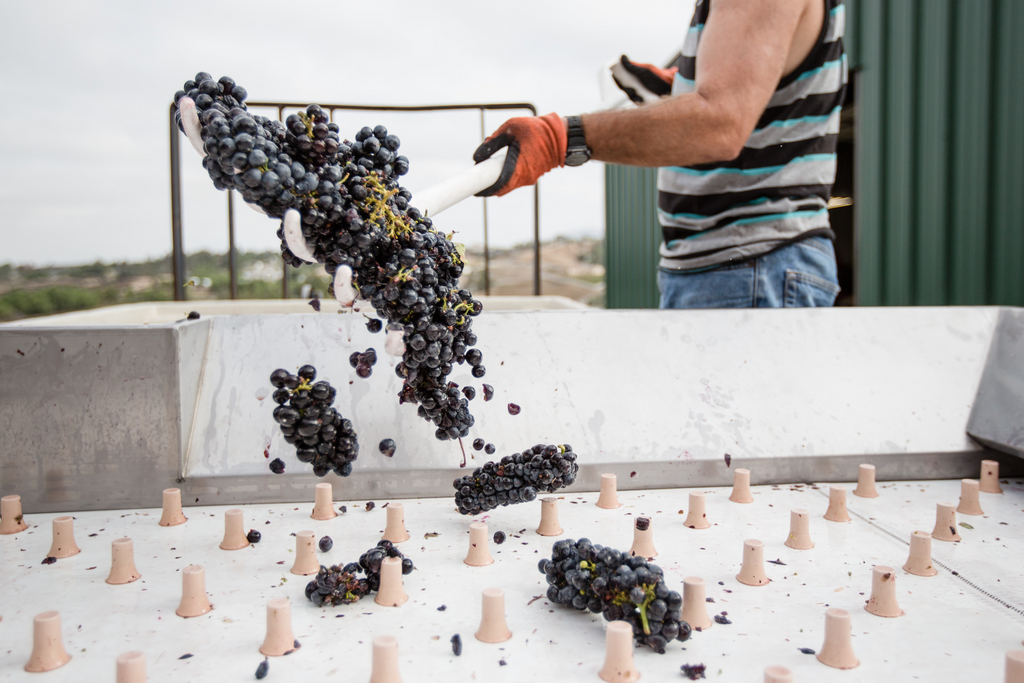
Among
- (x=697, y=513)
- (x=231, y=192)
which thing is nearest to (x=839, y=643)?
(x=697, y=513)

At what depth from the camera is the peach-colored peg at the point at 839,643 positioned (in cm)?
73

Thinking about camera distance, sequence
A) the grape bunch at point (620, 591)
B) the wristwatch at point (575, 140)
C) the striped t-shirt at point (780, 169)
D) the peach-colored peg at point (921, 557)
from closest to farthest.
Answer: the grape bunch at point (620, 591)
the peach-colored peg at point (921, 557)
the wristwatch at point (575, 140)
the striped t-shirt at point (780, 169)

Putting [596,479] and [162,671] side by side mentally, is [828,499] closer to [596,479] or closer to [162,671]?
[596,479]

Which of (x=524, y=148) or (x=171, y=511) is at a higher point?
(x=524, y=148)

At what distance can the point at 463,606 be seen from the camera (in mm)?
871

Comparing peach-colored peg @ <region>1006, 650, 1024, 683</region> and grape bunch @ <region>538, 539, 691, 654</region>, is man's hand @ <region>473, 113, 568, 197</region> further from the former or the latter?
peach-colored peg @ <region>1006, 650, 1024, 683</region>

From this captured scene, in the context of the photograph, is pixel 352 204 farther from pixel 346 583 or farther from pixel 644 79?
pixel 644 79

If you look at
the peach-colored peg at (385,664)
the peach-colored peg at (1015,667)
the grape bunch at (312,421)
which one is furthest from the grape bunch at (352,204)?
the peach-colored peg at (1015,667)

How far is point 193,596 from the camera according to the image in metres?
0.85

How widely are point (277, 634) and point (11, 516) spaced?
0.72 metres

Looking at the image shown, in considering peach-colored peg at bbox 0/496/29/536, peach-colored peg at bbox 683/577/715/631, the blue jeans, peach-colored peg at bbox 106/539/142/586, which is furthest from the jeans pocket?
peach-colored peg at bbox 0/496/29/536

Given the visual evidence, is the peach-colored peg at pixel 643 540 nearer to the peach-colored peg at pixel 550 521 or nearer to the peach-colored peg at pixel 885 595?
the peach-colored peg at pixel 550 521

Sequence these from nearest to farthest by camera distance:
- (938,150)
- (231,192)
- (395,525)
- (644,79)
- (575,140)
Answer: (395,525), (575,140), (644,79), (231,192), (938,150)

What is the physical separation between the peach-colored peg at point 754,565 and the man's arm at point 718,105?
893mm
